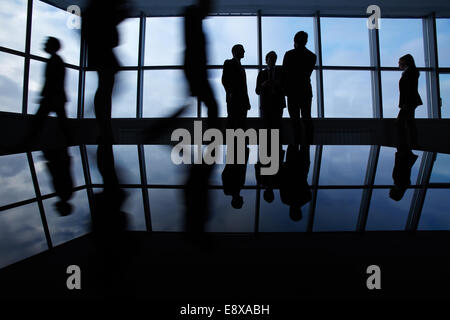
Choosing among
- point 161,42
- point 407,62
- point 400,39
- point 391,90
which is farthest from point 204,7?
point 400,39

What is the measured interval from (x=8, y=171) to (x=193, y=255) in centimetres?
199

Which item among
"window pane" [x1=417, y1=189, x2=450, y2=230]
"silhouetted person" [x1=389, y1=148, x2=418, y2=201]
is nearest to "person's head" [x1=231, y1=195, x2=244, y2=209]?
"window pane" [x1=417, y1=189, x2=450, y2=230]

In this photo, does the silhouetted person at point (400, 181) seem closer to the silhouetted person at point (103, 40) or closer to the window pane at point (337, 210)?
the window pane at point (337, 210)

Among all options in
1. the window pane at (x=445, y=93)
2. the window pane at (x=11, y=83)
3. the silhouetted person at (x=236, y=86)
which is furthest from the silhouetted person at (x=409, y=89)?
the window pane at (x=11, y=83)

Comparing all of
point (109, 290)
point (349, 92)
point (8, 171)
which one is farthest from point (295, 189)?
point (349, 92)

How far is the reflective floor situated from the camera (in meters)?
0.95

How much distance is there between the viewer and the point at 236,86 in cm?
372

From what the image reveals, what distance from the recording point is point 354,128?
700cm

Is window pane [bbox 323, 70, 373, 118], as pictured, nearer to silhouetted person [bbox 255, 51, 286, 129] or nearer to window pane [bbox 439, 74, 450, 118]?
window pane [bbox 439, 74, 450, 118]

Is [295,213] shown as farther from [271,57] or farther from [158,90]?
[158,90]

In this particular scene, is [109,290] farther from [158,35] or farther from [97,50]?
[158,35]

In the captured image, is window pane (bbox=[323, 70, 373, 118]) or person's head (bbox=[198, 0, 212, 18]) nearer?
person's head (bbox=[198, 0, 212, 18])

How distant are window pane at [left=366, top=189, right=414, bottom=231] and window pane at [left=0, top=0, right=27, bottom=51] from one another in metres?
7.47

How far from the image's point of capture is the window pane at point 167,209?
975 millimetres
